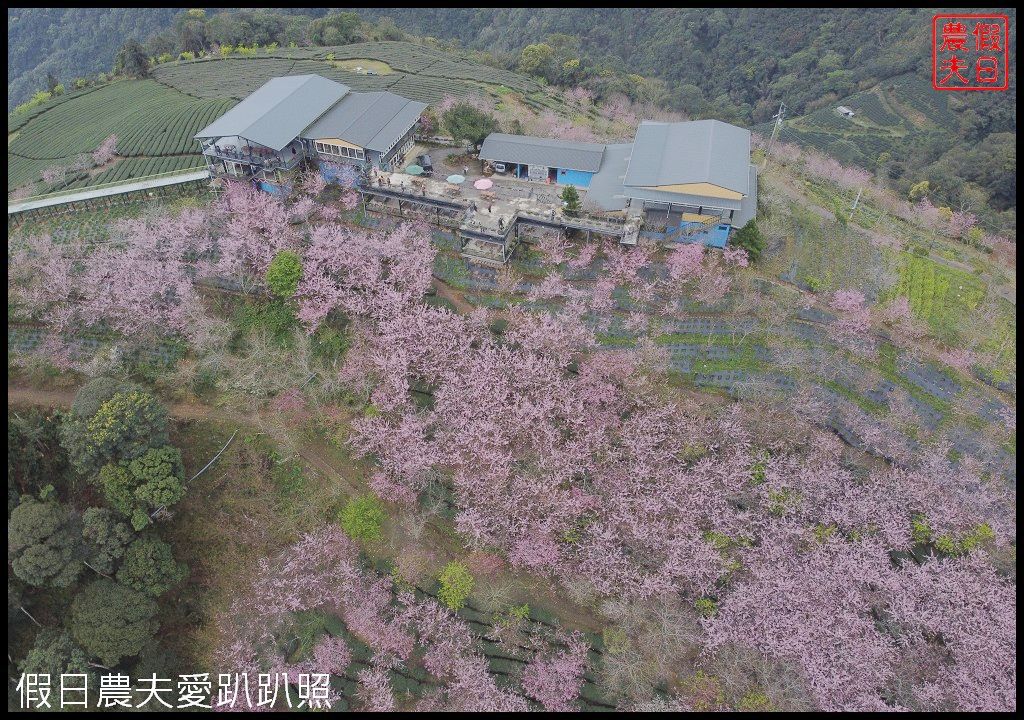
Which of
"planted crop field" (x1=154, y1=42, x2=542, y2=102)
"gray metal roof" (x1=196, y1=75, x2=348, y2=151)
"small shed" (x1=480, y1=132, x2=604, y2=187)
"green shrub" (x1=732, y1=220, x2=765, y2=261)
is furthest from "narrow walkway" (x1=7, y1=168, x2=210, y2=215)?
"green shrub" (x1=732, y1=220, x2=765, y2=261)

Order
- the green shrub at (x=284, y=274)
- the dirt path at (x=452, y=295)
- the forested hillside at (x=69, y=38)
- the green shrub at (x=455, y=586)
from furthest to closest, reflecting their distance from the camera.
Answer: the forested hillside at (x=69, y=38), the dirt path at (x=452, y=295), the green shrub at (x=284, y=274), the green shrub at (x=455, y=586)

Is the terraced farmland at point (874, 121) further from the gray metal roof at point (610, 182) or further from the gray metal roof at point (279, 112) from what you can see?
the gray metal roof at point (279, 112)

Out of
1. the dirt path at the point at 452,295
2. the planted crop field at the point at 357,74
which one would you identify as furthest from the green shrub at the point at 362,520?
the planted crop field at the point at 357,74

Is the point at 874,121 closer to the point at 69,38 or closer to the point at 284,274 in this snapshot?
the point at 284,274

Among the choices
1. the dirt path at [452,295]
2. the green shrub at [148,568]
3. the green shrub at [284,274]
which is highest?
the green shrub at [284,274]

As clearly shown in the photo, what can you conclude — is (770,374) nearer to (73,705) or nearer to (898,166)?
(73,705)

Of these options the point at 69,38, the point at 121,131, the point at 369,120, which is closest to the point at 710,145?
the point at 369,120
